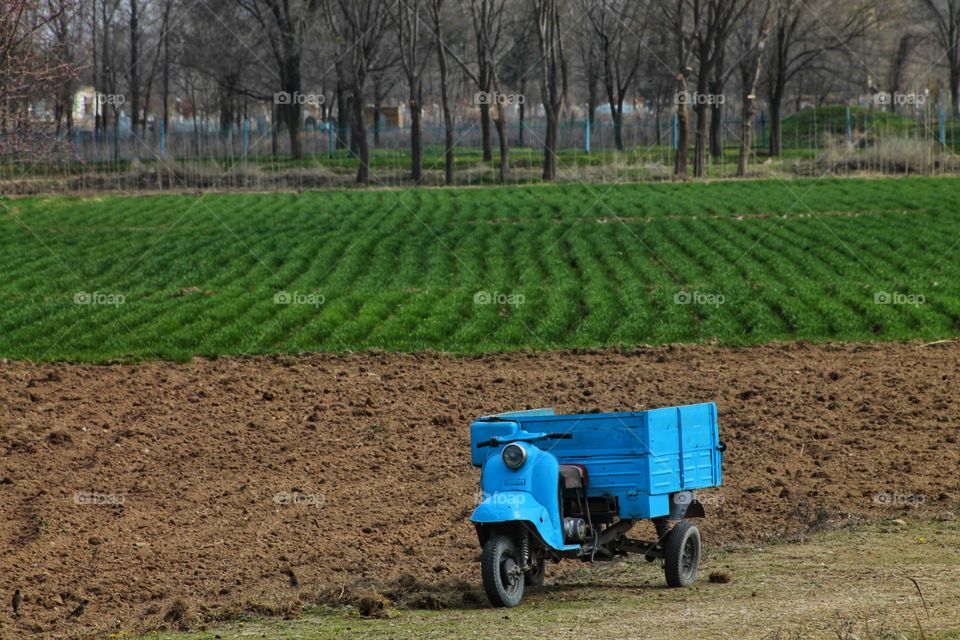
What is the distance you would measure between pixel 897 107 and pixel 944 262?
173 feet

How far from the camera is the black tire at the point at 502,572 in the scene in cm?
753

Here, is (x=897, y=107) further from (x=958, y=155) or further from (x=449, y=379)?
(x=449, y=379)

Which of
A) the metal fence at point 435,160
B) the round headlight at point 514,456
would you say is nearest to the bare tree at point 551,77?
the metal fence at point 435,160

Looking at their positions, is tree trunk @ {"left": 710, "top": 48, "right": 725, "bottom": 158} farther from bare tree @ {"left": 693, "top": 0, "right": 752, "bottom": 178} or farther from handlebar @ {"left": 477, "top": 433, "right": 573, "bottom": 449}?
handlebar @ {"left": 477, "top": 433, "right": 573, "bottom": 449}

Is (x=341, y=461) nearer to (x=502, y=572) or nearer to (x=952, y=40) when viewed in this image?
(x=502, y=572)

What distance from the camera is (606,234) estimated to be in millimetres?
28938

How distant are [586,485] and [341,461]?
4595 millimetres

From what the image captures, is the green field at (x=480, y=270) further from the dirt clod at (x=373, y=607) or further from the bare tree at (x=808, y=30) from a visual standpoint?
the bare tree at (x=808, y=30)

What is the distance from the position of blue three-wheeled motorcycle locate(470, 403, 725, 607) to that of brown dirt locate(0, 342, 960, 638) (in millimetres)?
668

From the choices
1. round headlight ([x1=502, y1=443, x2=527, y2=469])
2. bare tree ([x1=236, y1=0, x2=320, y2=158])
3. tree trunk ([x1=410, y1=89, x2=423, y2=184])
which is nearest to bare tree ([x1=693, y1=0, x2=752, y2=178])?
tree trunk ([x1=410, y1=89, x2=423, y2=184])

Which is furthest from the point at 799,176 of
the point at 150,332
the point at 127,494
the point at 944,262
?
the point at 127,494

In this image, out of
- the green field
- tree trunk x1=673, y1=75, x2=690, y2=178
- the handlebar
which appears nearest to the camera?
the handlebar

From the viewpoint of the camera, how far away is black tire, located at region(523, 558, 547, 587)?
333 inches

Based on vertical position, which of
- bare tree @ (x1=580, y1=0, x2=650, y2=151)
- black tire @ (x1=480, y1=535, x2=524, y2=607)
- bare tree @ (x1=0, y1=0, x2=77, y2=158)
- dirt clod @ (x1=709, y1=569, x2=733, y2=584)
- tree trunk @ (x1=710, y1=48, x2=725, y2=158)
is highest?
bare tree @ (x1=580, y1=0, x2=650, y2=151)
